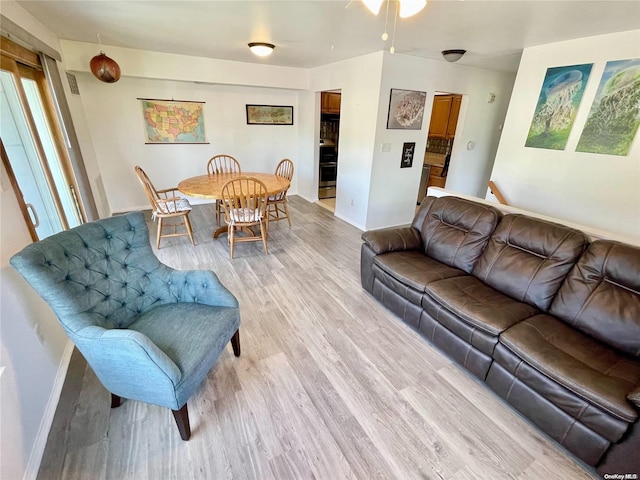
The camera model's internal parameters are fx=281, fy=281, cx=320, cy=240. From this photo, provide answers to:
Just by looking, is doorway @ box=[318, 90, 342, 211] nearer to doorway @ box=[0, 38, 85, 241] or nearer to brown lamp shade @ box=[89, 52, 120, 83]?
brown lamp shade @ box=[89, 52, 120, 83]

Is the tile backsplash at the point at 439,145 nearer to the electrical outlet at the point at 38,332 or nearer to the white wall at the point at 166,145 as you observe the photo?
the white wall at the point at 166,145

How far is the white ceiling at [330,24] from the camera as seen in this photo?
6.97 feet

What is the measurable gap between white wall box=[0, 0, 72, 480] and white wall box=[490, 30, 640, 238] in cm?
451

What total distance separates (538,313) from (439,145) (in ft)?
14.6

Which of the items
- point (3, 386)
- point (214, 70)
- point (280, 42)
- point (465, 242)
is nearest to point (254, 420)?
point (3, 386)

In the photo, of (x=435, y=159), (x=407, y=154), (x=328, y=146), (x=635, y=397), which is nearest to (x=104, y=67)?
(x=328, y=146)

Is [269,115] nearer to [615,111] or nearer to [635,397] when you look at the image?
[615,111]

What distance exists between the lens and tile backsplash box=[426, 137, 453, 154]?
5.17 m

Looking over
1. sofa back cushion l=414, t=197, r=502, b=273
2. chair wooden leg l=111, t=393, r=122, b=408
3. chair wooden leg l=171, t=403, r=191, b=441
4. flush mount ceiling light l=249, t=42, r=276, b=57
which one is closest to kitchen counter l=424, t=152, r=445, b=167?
sofa back cushion l=414, t=197, r=502, b=273

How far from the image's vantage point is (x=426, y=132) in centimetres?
421

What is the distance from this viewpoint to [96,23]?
109 inches

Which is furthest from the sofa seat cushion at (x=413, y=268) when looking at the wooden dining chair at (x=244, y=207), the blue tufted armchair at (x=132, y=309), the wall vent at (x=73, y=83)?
the wall vent at (x=73, y=83)

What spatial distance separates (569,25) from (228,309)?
358 cm

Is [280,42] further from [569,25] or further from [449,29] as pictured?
[569,25]
